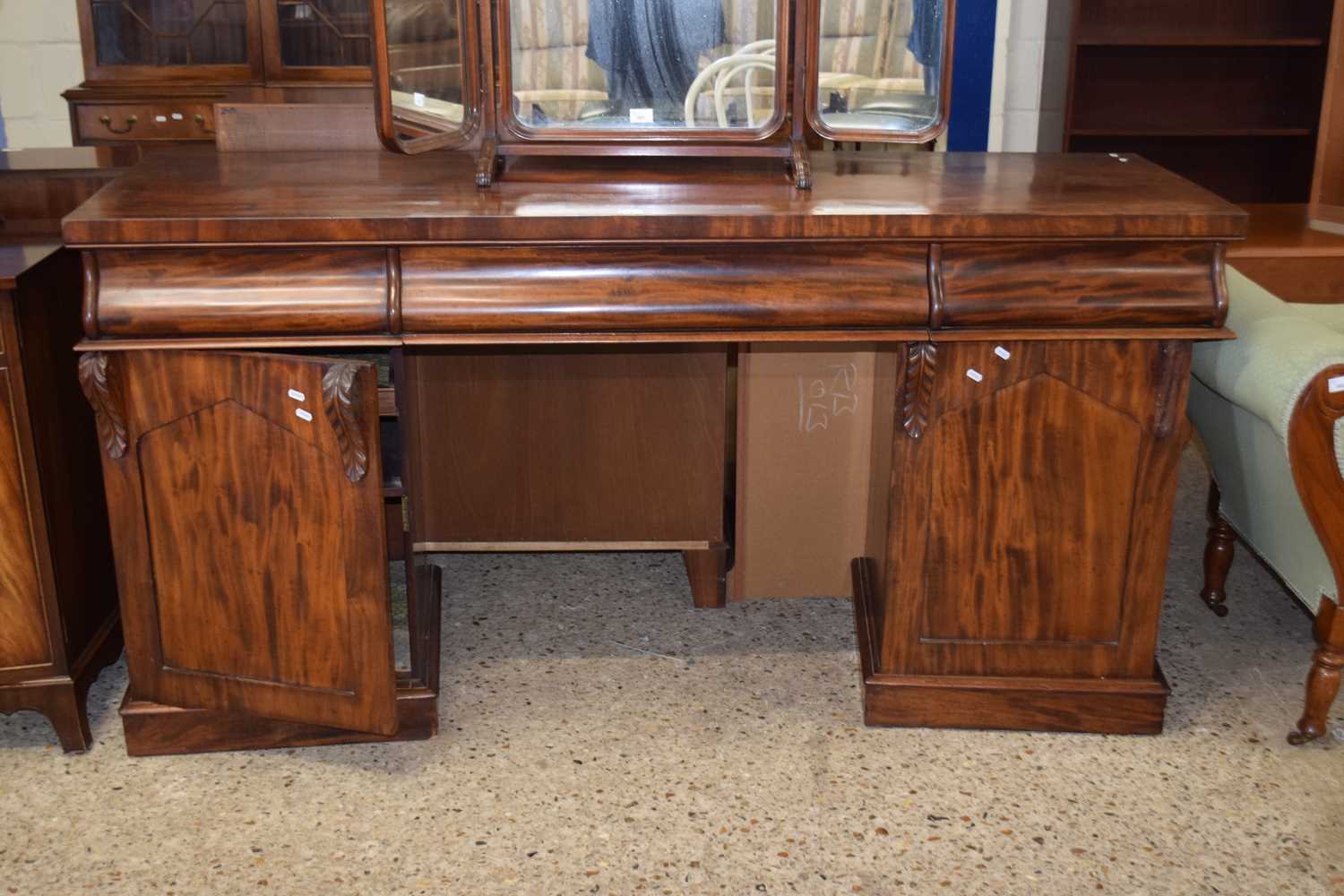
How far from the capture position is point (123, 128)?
4242mm

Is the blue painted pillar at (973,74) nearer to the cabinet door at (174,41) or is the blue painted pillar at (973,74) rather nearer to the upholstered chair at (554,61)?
the cabinet door at (174,41)

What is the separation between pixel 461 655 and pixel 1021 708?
1051mm

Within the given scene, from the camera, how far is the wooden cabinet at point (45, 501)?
6.96 ft

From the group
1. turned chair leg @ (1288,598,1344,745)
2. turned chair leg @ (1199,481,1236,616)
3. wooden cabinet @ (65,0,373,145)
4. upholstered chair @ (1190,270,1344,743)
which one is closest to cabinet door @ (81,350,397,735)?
upholstered chair @ (1190,270,1344,743)

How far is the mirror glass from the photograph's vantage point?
2195mm

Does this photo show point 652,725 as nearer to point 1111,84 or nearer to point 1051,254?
point 1051,254

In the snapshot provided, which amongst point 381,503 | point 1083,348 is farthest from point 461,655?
point 1083,348

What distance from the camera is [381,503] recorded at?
208 centimetres

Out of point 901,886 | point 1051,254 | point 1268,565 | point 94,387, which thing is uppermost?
point 1051,254

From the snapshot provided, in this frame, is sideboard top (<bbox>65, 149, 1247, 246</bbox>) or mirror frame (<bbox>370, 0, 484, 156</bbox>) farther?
mirror frame (<bbox>370, 0, 484, 156</bbox>)

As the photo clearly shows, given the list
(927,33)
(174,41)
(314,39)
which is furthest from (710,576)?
(174,41)

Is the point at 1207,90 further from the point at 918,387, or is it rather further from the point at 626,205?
→ the point at 626,205

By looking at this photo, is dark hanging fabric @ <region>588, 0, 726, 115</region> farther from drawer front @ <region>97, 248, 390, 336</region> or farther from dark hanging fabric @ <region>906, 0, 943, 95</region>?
drawer front @ <region>97, 248, 390, 336</region>

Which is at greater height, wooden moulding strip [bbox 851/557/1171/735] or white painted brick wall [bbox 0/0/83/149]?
white painted brick wall [bbox 0/0/83/149]
